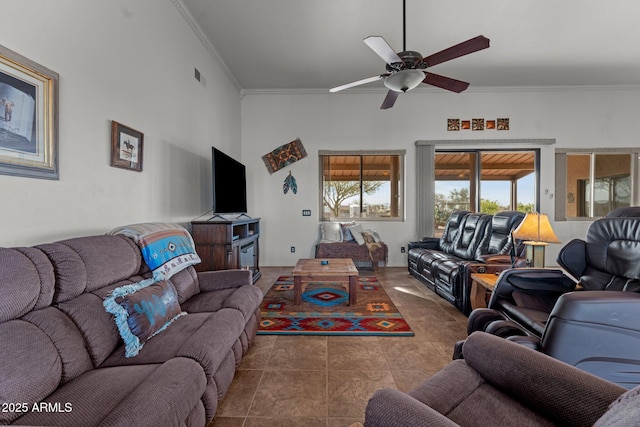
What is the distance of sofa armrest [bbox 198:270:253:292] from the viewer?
8.10 ft

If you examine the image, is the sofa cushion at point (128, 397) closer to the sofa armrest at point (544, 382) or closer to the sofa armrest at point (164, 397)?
the sofa armrest at point (164, 397)

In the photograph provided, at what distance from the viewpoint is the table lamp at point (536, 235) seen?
8.30 feet

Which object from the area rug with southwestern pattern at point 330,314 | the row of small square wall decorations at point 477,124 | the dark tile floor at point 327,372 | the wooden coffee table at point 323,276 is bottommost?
the dark tile floor at point 327,372

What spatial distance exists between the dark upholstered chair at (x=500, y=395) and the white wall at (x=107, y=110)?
1.99 meters

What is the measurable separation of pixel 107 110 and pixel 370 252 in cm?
408

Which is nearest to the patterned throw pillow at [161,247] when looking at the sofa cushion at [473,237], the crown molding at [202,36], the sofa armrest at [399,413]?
the sofa armrest at [399,413]

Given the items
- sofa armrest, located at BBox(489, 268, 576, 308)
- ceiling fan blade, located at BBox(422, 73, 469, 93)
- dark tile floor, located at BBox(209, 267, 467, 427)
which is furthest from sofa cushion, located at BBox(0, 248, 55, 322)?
ceiling fan blade, located at BBox(422, 73, 469, 93)

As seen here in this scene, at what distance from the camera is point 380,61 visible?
443cm

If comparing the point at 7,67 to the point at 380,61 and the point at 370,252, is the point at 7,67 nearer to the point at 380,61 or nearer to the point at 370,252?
the point at 380,61

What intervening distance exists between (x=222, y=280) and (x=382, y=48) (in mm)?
2352

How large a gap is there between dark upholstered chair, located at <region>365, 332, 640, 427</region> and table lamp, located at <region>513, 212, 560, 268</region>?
1763mm

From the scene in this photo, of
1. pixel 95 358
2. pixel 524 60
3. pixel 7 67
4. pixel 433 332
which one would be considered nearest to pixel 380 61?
pixel 524 60

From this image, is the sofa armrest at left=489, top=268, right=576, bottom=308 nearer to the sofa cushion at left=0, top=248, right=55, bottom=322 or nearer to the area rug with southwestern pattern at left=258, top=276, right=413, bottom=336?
the area rug with southwestern pattern at left=258, top=276, right=413, bottom=336

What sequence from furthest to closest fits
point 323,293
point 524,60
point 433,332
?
point 524,60, point 323,293, point 433,332
